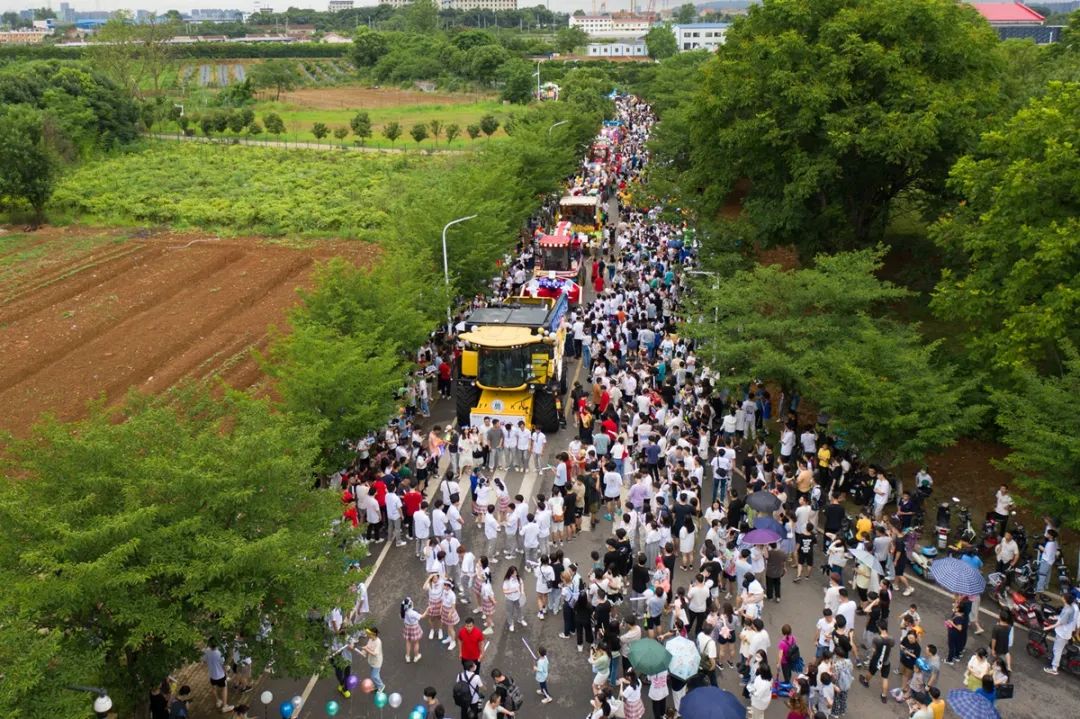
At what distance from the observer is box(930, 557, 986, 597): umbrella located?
41.2 feet

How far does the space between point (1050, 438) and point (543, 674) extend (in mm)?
8844

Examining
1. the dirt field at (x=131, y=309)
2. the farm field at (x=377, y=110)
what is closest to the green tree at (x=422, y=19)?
the farm field at (x=377, y=110)

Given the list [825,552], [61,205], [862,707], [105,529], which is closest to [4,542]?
[105,529]

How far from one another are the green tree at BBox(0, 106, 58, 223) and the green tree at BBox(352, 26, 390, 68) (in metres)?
78.5

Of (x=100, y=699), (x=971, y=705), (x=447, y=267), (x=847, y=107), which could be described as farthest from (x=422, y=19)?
(x=971, y=705)

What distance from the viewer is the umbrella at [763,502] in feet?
48.1

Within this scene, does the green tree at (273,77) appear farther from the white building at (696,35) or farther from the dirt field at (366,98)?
the white building at (696,35)

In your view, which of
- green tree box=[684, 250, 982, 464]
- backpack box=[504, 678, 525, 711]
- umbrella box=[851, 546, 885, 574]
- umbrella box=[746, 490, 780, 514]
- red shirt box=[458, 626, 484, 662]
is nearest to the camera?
backpack box=[504, 678, 525, 711]

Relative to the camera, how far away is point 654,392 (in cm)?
2070

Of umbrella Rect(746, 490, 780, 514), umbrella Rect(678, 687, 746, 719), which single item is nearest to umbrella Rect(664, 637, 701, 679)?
umbrella Rect(678, 687, 746, 719)

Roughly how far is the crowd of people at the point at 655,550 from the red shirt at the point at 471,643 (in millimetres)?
28

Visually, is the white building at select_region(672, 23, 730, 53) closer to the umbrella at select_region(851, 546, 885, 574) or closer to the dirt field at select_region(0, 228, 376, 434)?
the dirt field at select_region(0, 228, 376, 434)

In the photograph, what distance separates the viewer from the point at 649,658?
1098 cm

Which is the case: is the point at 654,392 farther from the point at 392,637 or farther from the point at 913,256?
the point at 913,256
